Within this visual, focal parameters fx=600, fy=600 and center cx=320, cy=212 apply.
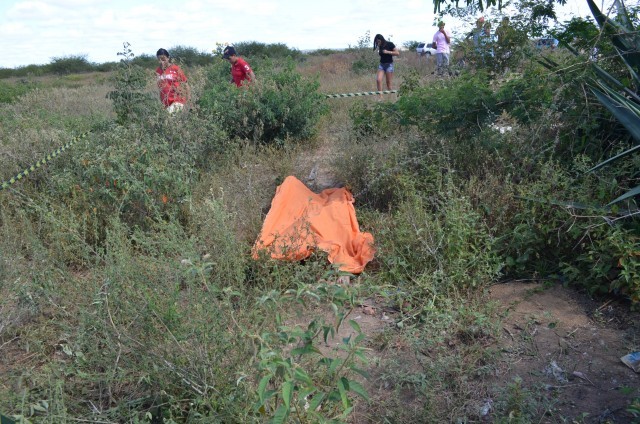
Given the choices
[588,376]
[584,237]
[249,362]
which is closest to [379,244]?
[584,237]

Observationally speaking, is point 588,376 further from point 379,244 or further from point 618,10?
point 618,10

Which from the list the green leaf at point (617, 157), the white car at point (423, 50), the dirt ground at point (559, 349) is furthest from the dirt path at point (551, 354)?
the white car at point (423, 50)

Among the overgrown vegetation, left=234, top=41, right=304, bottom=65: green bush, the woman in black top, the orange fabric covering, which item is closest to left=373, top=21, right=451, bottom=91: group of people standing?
the woman in black top

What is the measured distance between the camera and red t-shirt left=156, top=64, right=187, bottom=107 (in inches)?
301

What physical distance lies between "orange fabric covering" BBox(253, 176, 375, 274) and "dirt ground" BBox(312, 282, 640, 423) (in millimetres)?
569

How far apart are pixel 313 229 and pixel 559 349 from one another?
2133 millimetres

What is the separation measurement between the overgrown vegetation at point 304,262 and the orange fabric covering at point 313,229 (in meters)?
0.12

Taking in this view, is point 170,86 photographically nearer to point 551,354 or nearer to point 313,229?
point 313,229

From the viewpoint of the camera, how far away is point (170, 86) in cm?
774

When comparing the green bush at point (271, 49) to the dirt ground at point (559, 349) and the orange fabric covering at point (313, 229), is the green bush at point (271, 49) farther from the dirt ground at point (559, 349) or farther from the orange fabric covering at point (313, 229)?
the dirt ground at point (559, 349)

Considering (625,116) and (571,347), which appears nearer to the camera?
(571,347)

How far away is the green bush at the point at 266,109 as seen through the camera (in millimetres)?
7594

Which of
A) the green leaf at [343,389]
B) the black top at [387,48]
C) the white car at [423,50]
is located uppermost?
the white car at [423,50]

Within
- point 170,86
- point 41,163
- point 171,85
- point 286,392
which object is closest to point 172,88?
point 170,86
